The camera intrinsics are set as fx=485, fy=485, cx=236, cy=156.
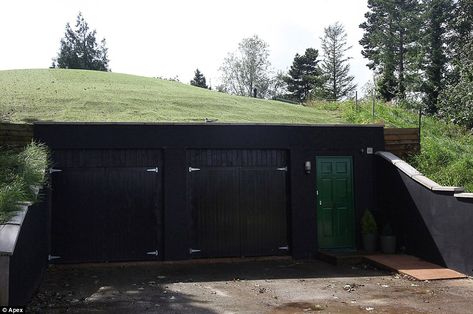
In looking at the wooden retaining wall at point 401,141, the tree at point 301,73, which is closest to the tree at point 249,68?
the tree at point 301,73

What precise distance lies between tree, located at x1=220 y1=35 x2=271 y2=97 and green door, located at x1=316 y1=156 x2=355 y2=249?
37.0 metres

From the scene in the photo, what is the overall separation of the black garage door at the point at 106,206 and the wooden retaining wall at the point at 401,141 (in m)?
5.03

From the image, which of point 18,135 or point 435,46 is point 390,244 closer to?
point 18,135

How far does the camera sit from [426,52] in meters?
34.5

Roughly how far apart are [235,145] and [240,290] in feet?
11.2

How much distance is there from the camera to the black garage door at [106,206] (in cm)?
910

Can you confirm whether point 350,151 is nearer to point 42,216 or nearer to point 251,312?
point 251,312

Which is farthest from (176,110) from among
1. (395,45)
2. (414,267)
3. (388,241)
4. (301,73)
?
(301,73)

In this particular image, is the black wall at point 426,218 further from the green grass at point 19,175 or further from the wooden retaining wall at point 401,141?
the green grass at point 19,175

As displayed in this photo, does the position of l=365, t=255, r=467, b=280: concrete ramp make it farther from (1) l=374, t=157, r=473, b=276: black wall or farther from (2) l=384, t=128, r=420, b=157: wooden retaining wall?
(2) l=384, t=128, r=420, b=157: wooden retaining wall

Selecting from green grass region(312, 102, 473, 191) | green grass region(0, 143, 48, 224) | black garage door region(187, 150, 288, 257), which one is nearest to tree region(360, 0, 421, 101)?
green grass region(312, 102, 473, 191)

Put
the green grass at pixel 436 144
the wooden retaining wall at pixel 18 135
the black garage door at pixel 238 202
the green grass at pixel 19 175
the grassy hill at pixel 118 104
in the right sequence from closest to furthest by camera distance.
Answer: the green grass at pixel 19 175 < the wooden retaining wall at pixel 18 135 < the black garage door at pixel 238 202 < the green grass at pixel 436 144 < the grassy hill at pixel 118 104

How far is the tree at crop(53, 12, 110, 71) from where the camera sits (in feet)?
154

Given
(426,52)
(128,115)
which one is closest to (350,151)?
(128,115)
